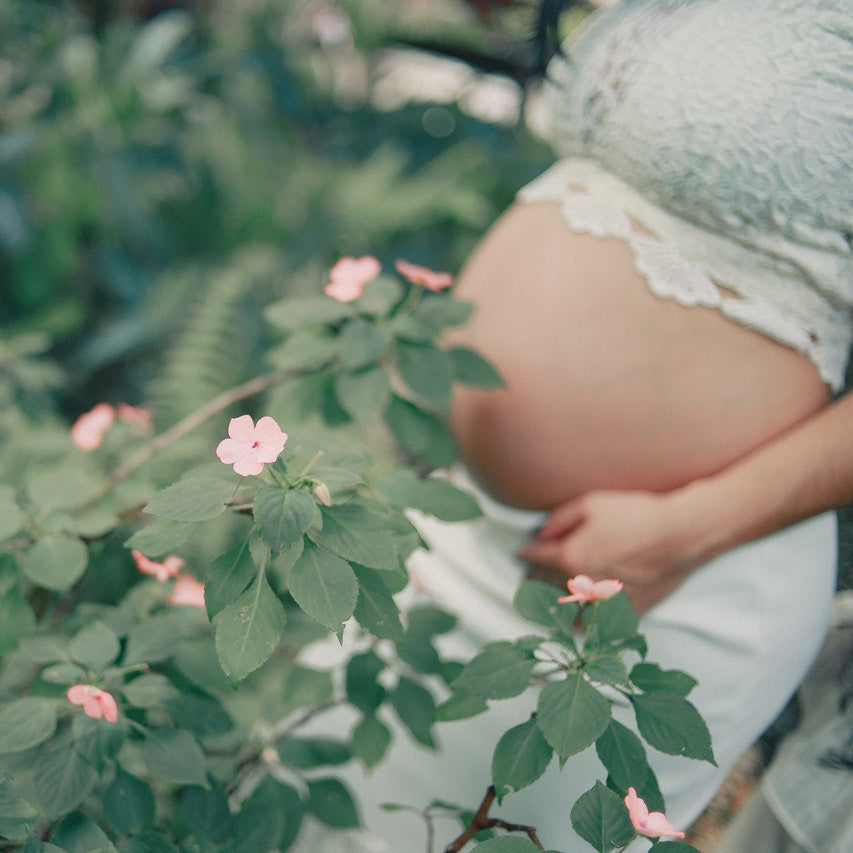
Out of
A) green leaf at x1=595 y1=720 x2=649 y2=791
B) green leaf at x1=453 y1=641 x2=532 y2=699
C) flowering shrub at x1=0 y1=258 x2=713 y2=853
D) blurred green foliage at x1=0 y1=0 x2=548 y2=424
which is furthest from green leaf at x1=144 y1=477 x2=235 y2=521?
blurred green foliage at x1=0 y1=0 x2=548 y2=424

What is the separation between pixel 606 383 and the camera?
735mm

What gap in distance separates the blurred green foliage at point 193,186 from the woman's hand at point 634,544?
126 centimetres

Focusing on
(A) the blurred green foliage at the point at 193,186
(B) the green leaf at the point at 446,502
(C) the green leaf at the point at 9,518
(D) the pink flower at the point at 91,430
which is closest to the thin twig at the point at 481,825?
(B) the green leaf at the point at 446,502

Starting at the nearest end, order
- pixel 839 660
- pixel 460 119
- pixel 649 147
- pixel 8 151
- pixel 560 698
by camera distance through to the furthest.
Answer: pixel 560 698 → pixel 649 147 → pixel 839 660 → pixel 8 151 → pixel 460 119

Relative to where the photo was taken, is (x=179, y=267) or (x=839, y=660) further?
(x=179, y=267)

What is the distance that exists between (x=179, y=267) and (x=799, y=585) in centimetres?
188

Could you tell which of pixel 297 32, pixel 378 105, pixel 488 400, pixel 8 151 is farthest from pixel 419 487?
pixel 297 32

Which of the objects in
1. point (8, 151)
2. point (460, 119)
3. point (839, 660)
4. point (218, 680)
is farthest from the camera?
point (460, 119)

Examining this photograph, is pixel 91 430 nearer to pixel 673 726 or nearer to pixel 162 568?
pixel 162 568

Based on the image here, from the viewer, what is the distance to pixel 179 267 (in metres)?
2.15

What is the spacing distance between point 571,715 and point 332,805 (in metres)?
0.36

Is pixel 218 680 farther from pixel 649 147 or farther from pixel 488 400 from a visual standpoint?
pixel 649 147

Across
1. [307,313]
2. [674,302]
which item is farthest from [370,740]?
[674,302]

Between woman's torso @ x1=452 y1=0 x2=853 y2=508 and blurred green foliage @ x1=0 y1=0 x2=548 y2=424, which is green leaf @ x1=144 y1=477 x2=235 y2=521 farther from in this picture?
blurred green foliage @ x1=0 y1=0 x2=548 y2=424
